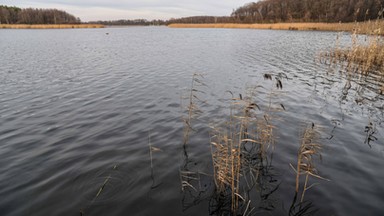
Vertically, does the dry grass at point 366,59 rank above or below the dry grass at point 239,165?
above

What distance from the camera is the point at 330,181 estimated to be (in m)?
6.14

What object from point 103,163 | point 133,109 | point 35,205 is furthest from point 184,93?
point 35,205

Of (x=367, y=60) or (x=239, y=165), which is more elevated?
(x=367, y=60)

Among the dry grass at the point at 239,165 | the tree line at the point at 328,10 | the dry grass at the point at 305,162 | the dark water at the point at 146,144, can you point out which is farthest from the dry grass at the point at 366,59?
the tree line at the point at 328,10

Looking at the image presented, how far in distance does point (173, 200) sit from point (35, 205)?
3.19 m

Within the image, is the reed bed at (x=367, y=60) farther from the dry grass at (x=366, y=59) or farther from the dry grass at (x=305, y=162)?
the dry grass at (x=305, y=162)

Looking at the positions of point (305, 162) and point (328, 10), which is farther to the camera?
point (328, 10)

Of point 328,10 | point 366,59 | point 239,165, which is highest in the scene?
point 328,10

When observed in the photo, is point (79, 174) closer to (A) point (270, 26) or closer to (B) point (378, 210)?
(B) point (378, 210)

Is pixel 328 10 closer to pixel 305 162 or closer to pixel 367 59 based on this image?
pixel 367 59

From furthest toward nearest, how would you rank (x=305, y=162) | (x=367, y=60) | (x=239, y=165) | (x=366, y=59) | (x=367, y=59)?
1. (x=366, y=59)
2. (x=367, y=59)
3. (x=367, y=60)
4. (x=305, y=162)
5. (x=239, y=165)

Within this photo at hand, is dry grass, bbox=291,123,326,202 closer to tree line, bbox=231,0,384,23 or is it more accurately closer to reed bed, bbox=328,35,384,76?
reed bed, bbox=328,35,384,76

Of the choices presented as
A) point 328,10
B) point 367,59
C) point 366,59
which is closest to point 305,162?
point 367,59

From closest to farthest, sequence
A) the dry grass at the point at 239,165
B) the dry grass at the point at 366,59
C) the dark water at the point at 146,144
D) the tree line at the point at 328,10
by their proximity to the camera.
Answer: the dry grass at the point at 239,165, the dark water at the point at 146,144, the dry grass at the point at 366,59, the tree line at the point at 328,10
